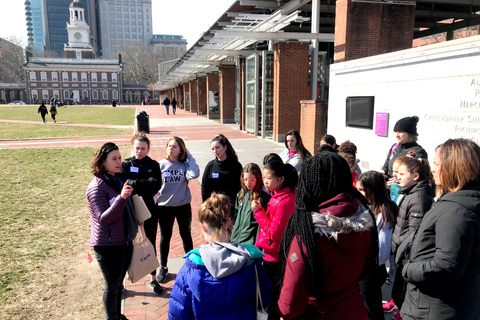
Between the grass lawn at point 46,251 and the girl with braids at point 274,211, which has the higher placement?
the girl with braids at point 274,211

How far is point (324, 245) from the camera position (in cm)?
186

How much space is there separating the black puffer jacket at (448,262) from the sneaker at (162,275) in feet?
10.2

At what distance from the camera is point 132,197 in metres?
3.73

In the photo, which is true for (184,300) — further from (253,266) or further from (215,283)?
(253,266)

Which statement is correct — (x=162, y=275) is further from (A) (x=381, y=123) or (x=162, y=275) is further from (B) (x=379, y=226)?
(A) (x=381, y=123)

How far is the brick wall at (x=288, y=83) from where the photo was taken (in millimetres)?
15820

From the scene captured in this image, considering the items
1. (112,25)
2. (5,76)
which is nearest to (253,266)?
(5,76)

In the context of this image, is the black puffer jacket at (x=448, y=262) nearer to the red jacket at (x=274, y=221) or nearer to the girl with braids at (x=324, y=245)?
the girl with braids at (x=324, y=245)

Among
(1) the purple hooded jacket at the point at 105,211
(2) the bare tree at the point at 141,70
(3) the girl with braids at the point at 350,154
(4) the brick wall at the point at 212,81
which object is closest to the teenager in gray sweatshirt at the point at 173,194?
(1) the purple hooded jacket at the point at 105,211

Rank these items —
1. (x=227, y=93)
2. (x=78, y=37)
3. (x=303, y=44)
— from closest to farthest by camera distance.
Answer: (x=303, y=44), (x=227, y=93), (x=78, y=37)

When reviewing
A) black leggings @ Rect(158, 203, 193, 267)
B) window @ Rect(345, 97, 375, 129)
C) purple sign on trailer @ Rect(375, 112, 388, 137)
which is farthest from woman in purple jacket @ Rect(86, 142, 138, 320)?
window @ Rect(345, 97, 375, 129)

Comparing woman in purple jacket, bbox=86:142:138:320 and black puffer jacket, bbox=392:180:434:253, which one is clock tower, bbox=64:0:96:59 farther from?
black puffer jacket, bbox=392:180:434:253

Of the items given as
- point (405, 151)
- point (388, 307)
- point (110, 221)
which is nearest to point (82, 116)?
point (110, 221)

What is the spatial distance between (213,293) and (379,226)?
1936mm
